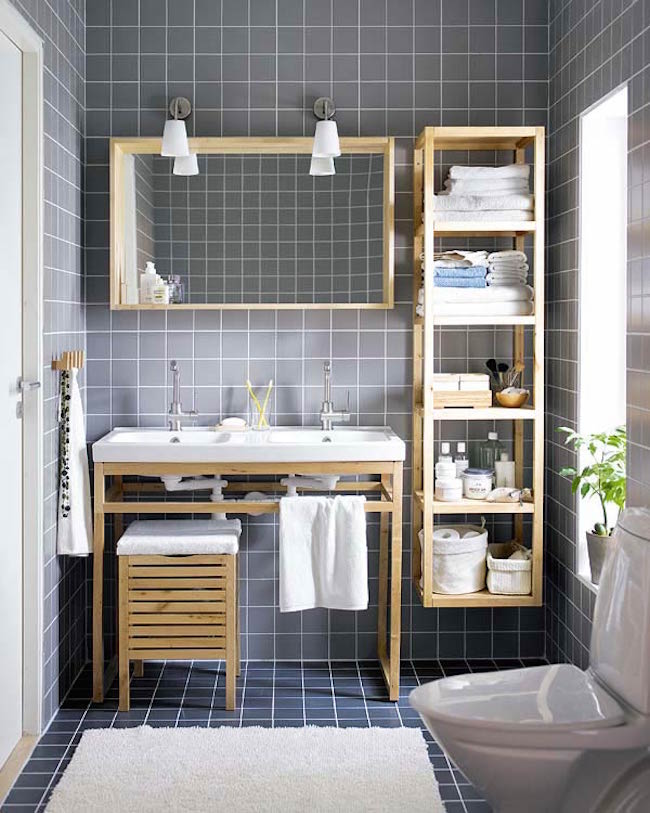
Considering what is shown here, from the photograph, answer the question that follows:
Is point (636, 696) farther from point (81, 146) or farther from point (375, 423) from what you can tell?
point (81, 146)

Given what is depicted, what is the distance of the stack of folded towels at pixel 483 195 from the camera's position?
11.4ft

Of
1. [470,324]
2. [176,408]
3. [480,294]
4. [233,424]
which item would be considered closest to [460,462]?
[470,324]

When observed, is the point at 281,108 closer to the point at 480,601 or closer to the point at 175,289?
the point at 175,289

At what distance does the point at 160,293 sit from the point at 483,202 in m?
1.20

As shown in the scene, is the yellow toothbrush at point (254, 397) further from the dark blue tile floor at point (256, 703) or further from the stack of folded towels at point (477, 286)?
the dark blue tile floor at point (256, 703)

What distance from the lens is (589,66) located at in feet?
10.5

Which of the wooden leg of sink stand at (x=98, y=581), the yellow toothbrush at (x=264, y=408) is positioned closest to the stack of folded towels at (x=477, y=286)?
the yellow toothbrush at (x=264, y=408)

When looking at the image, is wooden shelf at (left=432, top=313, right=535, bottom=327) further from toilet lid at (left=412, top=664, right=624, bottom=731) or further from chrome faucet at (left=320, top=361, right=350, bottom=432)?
Result: toilet lid at (left=412, top=664, right=624, bottom=731)

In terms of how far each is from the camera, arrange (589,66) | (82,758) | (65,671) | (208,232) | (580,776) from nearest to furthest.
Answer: (580,776) < (82,758) < (589,66) < (65,671) < (208,232)

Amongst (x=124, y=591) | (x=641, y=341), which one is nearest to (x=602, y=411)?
(x=641, y=341)

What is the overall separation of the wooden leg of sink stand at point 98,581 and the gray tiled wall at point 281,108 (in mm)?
490

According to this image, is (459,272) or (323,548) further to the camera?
(459,272)

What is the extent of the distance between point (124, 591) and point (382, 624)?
0.99 meters

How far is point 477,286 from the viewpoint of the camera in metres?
3.47
